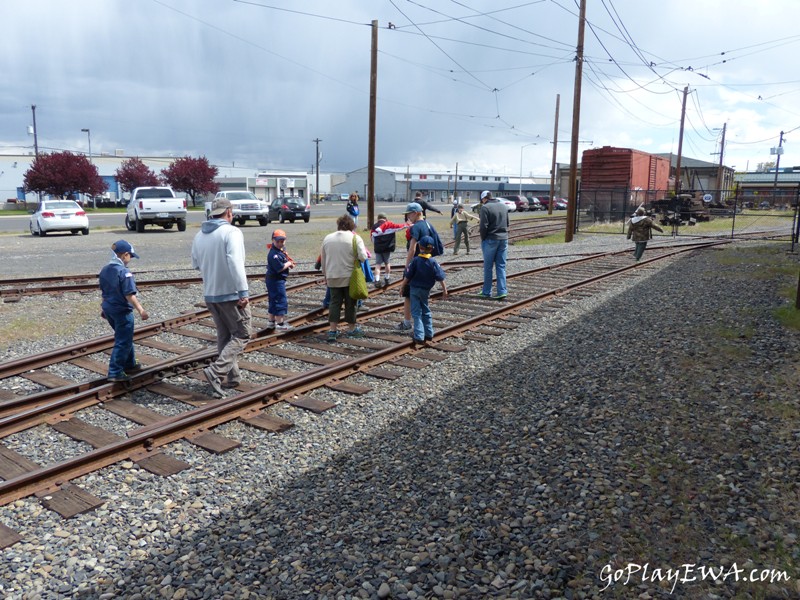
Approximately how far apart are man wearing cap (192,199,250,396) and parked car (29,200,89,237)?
22.0 m

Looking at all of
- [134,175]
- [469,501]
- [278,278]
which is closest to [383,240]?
[278,278]

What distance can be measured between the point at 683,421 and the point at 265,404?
3756 mm

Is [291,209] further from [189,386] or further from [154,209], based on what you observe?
[189,386]

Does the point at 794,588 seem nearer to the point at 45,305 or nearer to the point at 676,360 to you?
the point at 676,360

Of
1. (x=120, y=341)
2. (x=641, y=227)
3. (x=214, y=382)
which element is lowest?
(x=214, y=382)

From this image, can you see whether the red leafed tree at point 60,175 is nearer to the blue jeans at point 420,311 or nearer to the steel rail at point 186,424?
the blue jeans at point 420,311

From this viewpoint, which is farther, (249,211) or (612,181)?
(612,181)

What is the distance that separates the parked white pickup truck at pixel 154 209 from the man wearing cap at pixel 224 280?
21.9 meters

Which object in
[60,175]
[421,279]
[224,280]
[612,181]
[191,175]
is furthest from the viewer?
[191,175]

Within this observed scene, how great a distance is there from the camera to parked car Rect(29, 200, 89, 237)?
2512 cm

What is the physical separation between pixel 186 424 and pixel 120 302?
5.65ft

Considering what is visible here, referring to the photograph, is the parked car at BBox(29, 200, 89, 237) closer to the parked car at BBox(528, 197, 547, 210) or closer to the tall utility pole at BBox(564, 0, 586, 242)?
the tall utility pole at BBox(564, 0, 586, 242)

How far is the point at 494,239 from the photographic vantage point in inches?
436

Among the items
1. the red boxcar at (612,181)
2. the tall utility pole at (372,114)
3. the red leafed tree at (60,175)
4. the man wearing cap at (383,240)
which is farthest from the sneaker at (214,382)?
the red leafed tree at (60,175)
